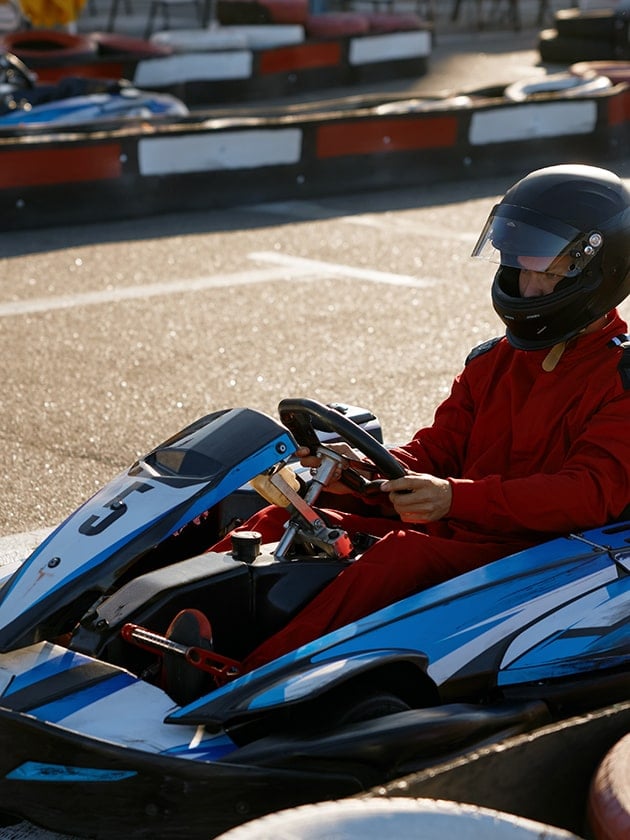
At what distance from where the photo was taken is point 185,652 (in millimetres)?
3033

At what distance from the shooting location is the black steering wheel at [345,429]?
337cm

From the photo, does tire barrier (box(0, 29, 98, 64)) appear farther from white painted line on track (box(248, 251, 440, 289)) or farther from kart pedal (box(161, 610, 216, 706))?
kart pedal (box(161, 610, 216, 706))

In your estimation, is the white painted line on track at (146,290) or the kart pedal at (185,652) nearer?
the kart pedal at (185,652)

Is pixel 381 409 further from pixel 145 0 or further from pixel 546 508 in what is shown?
pixel 145 0

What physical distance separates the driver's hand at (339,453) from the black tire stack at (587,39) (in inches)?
521

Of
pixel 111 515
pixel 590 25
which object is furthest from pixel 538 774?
pixel 590 25

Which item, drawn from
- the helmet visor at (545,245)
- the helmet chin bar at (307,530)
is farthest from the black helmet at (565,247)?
the helmet chin bar at (307,530)

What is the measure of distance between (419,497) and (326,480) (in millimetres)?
218

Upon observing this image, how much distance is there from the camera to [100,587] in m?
3.24

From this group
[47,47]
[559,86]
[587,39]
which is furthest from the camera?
[587,39]

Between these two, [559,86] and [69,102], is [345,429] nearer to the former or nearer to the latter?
[69,102]

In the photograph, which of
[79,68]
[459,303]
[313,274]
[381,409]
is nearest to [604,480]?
[381,409]

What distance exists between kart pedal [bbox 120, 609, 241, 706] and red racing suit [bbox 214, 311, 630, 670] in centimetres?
12

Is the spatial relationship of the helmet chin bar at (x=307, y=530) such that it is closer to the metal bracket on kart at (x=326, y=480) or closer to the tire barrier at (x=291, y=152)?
the metal bracket on kart at (x=326, y=480)
